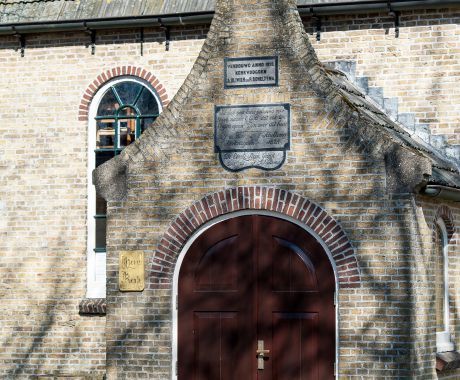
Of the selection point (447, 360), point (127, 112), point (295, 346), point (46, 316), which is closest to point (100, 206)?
point (127, 112)

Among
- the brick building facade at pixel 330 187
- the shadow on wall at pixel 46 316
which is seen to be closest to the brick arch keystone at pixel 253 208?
the brick building facade at pixel 330 187

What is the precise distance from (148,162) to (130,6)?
198 inches

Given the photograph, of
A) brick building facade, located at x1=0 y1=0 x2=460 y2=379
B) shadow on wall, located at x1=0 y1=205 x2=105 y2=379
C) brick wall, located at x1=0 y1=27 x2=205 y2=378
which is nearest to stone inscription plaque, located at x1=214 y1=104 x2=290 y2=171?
brick building facade, located at x1=0 y1=0 x2=460 y2=379

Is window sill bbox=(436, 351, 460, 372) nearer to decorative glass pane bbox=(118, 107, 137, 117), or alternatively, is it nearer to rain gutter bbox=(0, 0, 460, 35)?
rain gutter bbox=(0, 0, 460, 35)

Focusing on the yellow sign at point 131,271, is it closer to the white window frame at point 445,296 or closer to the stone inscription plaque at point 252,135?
the stone inscription plaque at point 252,135

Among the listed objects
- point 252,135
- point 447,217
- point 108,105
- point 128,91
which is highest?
point 128,91

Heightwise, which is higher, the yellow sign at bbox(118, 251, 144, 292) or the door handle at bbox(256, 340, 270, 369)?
the yellow sign at bbox(118, 251, 144, 292)

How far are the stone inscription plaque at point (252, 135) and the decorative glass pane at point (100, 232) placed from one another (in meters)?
4.74

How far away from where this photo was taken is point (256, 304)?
13031 millimetres

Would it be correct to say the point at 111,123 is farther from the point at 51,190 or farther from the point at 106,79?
the point at 51,190

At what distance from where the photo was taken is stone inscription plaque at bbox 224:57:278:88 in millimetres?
13250

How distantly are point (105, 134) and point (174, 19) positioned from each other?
2255 mm

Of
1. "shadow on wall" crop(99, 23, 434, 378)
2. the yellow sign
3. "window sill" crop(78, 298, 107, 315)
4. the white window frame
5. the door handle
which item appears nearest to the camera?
"shadow on wall" crop(99, 23, 434, 378)

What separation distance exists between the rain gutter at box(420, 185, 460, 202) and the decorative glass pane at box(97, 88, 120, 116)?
251 inches
